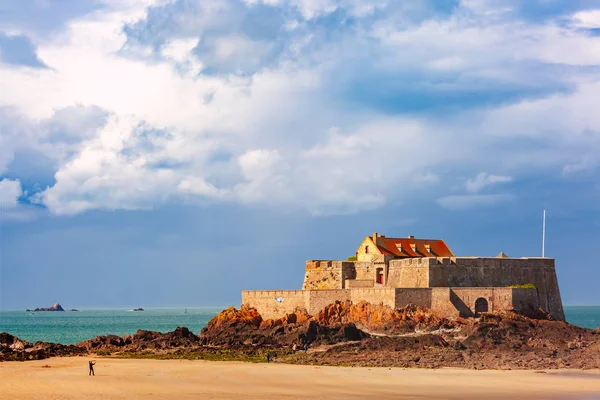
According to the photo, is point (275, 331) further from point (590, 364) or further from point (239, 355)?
point (590, 364)

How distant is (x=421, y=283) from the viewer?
54.4m

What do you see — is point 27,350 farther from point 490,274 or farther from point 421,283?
point 490,274

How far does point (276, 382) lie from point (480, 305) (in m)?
19.2

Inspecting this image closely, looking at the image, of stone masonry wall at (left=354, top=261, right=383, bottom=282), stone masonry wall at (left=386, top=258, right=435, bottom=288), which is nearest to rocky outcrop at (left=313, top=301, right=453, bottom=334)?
stone masonry wall at (left=386, top=258, right=435, bottom=288)

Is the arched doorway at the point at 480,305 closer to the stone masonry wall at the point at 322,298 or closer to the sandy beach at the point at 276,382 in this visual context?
the stone masonry wall at the point at 322,298

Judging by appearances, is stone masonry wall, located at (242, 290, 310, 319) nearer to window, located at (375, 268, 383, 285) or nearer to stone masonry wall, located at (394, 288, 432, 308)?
window, located at (375, 268, 383, 285)

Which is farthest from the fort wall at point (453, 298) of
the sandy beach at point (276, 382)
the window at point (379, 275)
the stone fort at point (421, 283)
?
the sandy beach at point (276, 382)

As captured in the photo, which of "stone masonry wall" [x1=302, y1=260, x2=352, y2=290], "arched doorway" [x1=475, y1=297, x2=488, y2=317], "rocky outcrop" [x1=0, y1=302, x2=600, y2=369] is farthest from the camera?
"stone masonry wall" [x1=302, y1=260, x2=352, y2=290]

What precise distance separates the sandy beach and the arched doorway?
41.7ft

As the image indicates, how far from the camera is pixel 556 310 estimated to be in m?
55.1

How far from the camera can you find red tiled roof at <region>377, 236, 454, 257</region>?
60.2 m

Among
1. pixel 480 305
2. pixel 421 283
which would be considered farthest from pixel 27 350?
pixel 480 305

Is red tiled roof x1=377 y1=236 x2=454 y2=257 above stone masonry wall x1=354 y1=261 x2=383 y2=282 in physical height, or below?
above

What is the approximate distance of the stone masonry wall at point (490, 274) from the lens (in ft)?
179
